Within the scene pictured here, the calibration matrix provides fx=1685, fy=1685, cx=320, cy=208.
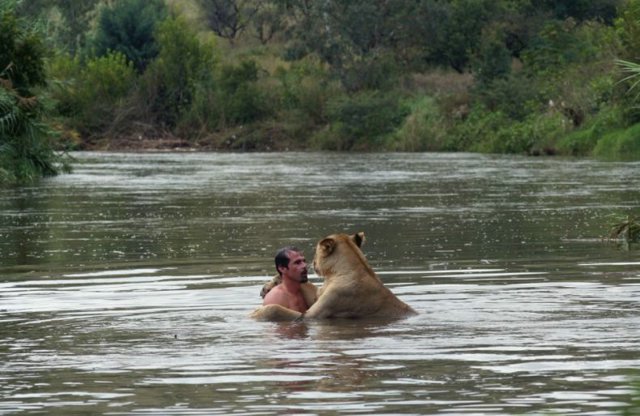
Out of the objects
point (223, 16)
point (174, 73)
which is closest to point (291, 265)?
point (174, 73)

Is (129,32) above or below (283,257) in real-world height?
above

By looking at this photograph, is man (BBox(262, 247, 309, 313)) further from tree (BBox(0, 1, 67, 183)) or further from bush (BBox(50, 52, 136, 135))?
bush (BBox(50, 52, 136, 135))

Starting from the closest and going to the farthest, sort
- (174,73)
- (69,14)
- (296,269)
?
1. (296,269)
2. (174,73)
3. (69,14)

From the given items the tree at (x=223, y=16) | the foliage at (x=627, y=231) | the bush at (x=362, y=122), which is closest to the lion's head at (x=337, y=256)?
the foliage at (x=627, y=231)

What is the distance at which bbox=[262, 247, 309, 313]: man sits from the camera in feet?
47.3

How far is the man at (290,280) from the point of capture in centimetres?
1442

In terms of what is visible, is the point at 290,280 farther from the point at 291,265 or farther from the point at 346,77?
the point at 346,77

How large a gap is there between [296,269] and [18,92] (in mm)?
27157

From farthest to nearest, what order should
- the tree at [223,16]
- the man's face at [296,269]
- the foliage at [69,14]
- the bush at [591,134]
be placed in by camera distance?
the foliage at [69,14]
the tree at [223,16]
the bush at [591,134]
the man's face at [296,269]

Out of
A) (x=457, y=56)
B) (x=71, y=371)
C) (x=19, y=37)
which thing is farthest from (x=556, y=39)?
(x=71, y=371)

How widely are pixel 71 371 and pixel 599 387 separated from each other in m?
3.66

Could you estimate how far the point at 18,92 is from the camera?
40.4 metres

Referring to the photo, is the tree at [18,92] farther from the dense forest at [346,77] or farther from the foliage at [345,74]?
the foliage at [345,74]

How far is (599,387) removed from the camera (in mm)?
10242
